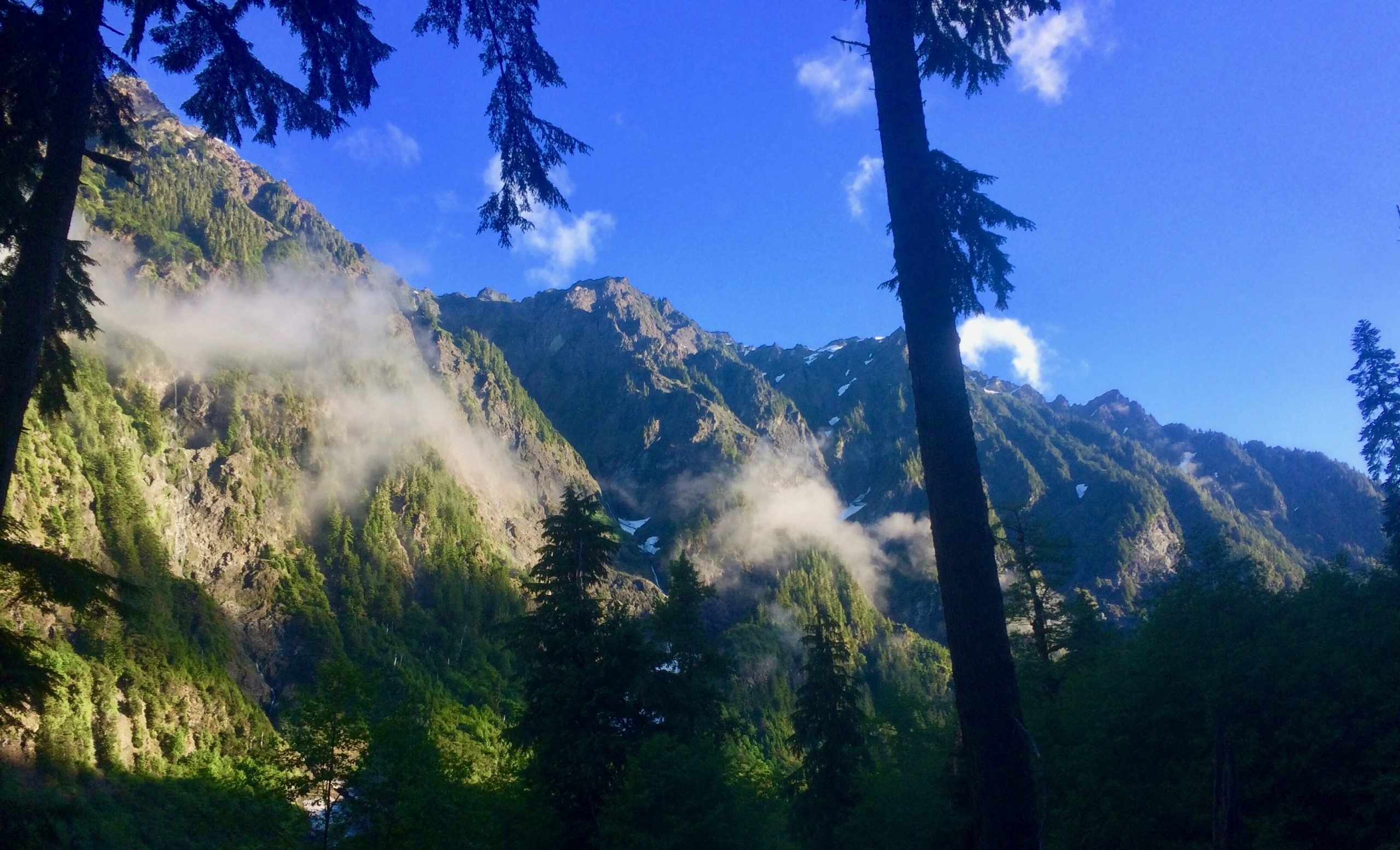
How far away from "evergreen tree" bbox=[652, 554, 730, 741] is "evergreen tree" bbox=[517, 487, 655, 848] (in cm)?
87

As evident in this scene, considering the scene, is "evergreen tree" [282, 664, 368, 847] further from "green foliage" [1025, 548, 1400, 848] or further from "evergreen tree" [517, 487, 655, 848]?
"green foliage" [1025, 548, 1400, 848]

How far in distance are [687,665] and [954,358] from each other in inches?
924

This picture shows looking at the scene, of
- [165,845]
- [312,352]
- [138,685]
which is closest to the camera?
[165,845]

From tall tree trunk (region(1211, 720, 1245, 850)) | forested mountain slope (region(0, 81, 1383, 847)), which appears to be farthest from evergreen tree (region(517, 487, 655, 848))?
tall tree trunk (region(1211, 720, 1245, 850))

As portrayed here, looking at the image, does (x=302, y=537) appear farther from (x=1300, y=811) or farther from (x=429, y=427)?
(x=1300, y=811)

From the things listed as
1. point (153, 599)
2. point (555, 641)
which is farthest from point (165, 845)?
point (555, 641)

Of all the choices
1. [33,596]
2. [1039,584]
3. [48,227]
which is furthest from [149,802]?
[48,227]

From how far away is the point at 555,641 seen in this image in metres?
23.5

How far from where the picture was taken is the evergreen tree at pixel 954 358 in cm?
504

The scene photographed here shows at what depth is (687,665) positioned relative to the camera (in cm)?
2731

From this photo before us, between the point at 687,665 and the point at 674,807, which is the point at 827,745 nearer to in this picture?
the point at 687,665

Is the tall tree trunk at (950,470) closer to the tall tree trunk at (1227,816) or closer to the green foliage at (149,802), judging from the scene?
the tall tree trunk at (1227,816)

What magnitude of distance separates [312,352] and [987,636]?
189 m

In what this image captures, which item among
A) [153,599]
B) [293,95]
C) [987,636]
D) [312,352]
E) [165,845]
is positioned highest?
[312,352]
